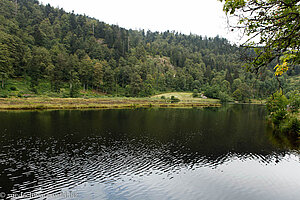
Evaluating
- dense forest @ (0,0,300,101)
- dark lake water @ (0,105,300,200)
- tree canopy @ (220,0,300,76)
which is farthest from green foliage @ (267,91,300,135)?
dense forest @ (0,0,300,101)

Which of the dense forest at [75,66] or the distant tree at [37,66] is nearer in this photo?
the distant tree at [37,66]

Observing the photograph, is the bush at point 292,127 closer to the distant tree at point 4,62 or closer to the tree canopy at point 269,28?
the tree canopy at point 269,28

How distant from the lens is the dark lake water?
49.6 ft

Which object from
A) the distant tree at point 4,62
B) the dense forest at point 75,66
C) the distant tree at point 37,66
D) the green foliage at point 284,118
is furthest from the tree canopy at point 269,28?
the distant tree at point 4,62

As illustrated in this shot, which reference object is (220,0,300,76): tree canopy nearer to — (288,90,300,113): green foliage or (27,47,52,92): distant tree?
(288,90,300,113): green foliage

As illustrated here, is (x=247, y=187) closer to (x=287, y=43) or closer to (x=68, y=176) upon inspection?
(x=287, y=43)

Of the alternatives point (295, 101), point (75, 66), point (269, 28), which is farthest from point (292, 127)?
point (75, 66)

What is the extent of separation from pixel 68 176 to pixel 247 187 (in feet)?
55.1

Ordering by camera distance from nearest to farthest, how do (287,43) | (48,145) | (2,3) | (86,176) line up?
(287,43), (86,176), (48,145), (2,3)

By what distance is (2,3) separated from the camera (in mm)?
163250

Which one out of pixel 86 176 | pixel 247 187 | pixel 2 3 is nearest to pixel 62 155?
pixel 86 176

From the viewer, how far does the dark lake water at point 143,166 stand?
596 inches

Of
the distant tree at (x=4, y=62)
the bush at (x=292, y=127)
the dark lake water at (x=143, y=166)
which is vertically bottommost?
the dark lake water at (x=143, y=166)

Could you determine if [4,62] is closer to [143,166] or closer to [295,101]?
[143,166]
